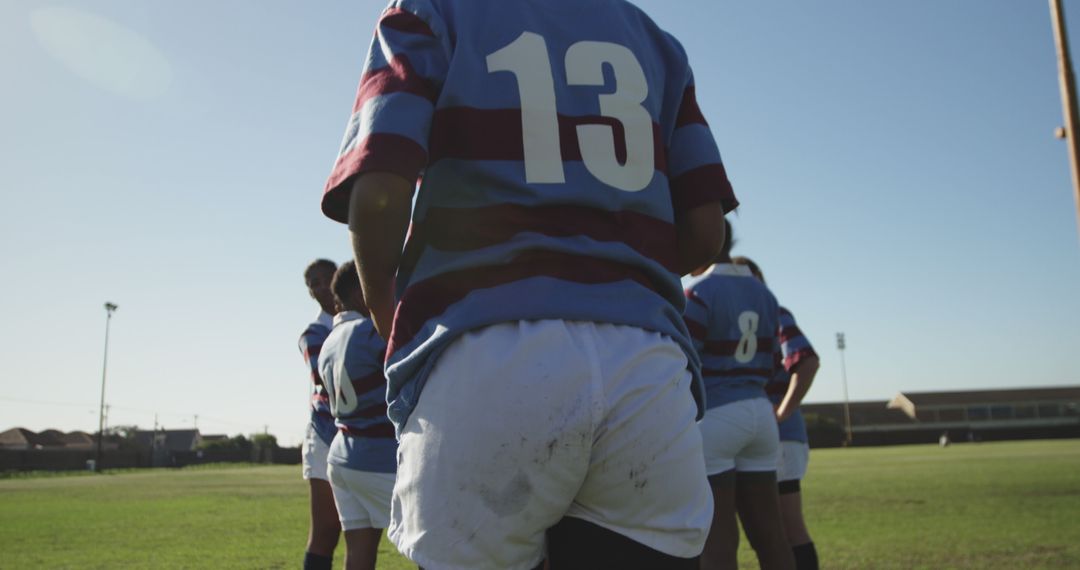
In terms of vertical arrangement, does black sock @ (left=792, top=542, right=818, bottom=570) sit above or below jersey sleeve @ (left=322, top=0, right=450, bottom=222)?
below

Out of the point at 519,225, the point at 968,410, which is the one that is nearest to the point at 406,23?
the point at 519,225

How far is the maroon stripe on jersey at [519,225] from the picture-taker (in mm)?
1706

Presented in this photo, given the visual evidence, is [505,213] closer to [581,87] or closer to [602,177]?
[602,177]

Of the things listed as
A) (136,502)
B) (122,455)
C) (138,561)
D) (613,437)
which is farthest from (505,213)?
(122,455)

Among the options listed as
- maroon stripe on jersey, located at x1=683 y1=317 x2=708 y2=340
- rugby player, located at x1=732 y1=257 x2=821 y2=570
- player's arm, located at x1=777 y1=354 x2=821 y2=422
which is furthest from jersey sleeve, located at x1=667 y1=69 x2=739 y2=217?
player's arm, located at x1=777 y1=354 x2=821 y2=422

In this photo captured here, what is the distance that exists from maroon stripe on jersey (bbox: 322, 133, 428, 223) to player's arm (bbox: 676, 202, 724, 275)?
750mm

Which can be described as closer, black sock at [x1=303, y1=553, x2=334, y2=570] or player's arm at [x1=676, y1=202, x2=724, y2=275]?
player's arm at [x1=676, y1=202, x2=724, y2=275]

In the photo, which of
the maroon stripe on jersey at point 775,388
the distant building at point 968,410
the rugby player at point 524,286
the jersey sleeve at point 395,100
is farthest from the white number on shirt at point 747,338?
the distant building at point 968,410

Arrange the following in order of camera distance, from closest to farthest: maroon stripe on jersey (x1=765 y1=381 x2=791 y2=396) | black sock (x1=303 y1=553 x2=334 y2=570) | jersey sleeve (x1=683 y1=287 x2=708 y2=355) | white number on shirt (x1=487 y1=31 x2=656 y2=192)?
white number on shirt (x1=487 y1=31 x2=656 y2=192) < jersey sleeve (x1=683 y1=287 x2=708 y2=355) < black sock (x1=303 y1=553 x2=334 y2=570) < maroon stripe on jersey (x1=765 y1=381 x2=791 y2=396)

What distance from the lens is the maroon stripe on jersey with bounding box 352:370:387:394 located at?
15.9ft

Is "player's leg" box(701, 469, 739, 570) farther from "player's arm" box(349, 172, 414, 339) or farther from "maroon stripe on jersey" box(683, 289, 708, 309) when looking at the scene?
"player's arm" box(349, 172, 414, 339)

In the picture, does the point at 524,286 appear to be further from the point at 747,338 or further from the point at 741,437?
A: the point at 747,338

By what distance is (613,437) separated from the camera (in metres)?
1.60

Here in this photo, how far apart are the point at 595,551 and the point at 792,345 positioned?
17.3ft
